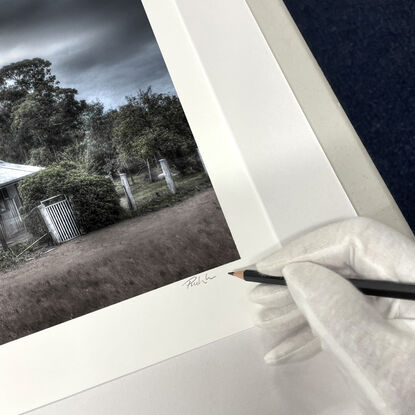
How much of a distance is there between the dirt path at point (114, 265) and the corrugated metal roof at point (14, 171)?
22 cm

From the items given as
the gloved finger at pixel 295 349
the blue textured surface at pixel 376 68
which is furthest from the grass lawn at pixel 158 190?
the blue textured surface at pixel 376 68

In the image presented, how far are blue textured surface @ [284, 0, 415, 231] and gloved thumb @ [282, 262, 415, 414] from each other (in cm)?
67

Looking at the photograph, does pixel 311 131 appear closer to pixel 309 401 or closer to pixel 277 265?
pixel 277 265

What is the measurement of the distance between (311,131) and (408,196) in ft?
1.45

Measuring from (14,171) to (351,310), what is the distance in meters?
0.88

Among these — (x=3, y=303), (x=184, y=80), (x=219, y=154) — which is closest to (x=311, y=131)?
(x=219, y=154)

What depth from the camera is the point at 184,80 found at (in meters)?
1.02

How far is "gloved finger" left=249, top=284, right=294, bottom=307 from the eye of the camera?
31.5 inches

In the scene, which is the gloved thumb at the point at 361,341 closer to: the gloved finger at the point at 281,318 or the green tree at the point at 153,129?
the gloved finger at the point at 281,318

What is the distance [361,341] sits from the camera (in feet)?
2.02

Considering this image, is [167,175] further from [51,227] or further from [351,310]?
[351,310]

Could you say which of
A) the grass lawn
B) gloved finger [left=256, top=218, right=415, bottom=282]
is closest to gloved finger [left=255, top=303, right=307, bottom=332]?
gloved finger [left=256, top=218, right=415, bottom=282]

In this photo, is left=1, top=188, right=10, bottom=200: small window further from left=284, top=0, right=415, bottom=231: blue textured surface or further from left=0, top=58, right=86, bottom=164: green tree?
left=284, top=0, right=415, bottom=231: blue textured surface
